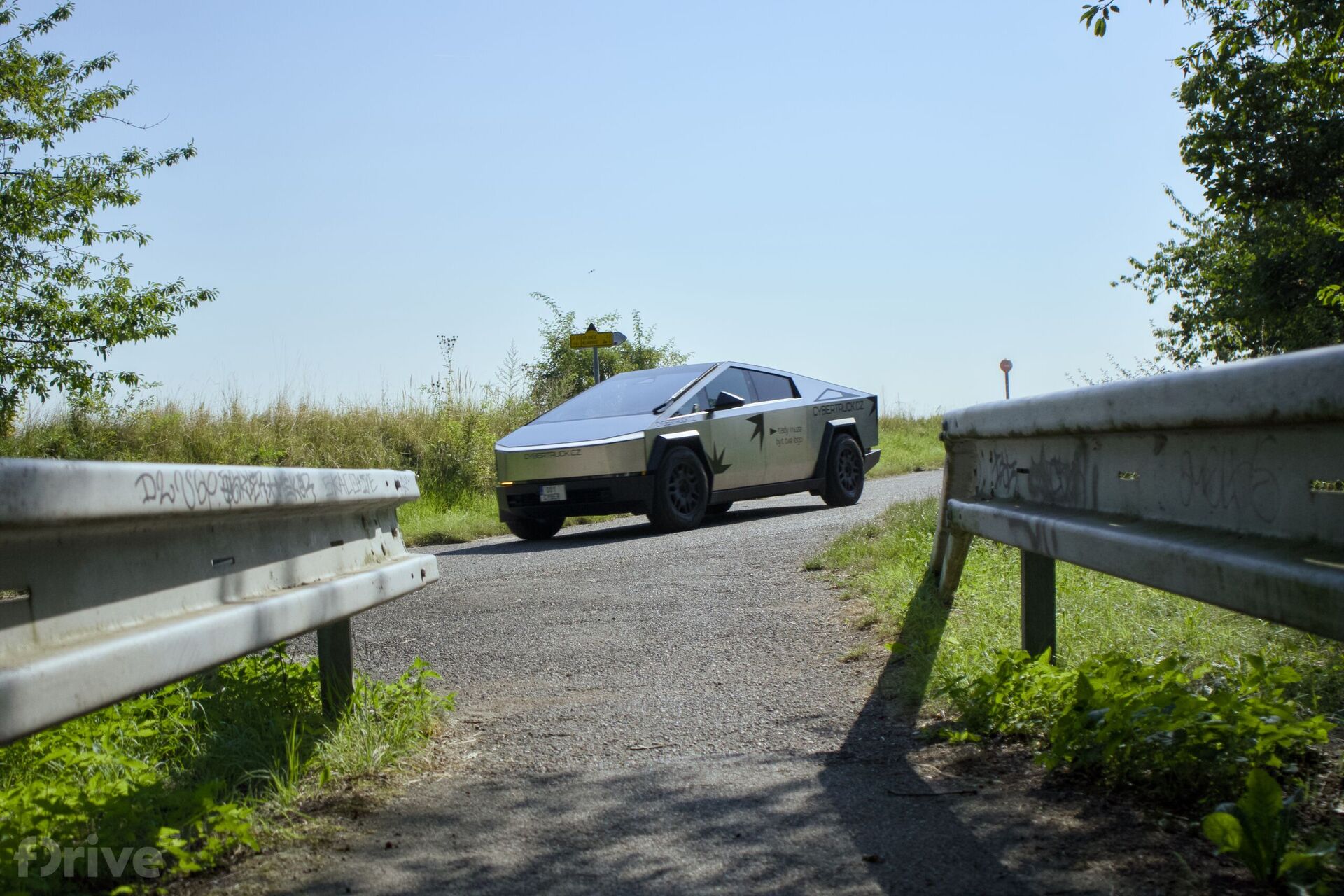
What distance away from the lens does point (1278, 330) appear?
2045cm

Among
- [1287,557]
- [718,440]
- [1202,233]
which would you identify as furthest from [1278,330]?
[1287,557]

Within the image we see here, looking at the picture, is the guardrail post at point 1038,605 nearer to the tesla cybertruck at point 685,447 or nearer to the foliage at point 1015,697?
the foliage at point 1015,697

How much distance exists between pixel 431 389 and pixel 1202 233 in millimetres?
20608

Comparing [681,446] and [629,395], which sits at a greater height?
[629,395]

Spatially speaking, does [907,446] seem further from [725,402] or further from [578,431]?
[578,431]

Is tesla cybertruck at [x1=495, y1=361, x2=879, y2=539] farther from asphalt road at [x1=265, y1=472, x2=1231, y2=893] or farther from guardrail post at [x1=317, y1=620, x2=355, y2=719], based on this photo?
guardrail post at [x1=317, y1=620, x2=355, y2=719]

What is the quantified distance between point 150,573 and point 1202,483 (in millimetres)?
2086

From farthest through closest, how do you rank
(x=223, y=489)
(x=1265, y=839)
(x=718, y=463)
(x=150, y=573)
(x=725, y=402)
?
1. (x=725, y=402)
2. (x=718, y=463)
3. (x=223, y=489)
4. (x=150, y=573)
5. (x=1265, y=839)

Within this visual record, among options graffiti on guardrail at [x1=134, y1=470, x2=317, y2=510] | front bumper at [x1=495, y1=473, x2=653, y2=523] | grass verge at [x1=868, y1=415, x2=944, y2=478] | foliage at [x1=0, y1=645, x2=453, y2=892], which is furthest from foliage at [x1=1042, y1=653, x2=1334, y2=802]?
grass verge at [x1=868, y1=415, x2=944, y2=478]

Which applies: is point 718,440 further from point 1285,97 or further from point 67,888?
point 1285,97

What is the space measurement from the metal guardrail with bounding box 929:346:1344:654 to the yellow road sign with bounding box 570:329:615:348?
14.0 m

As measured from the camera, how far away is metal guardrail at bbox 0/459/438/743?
6.14ft

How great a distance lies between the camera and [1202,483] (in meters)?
2.43

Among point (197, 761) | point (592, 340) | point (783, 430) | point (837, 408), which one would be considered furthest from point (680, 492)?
point (197, 761)
